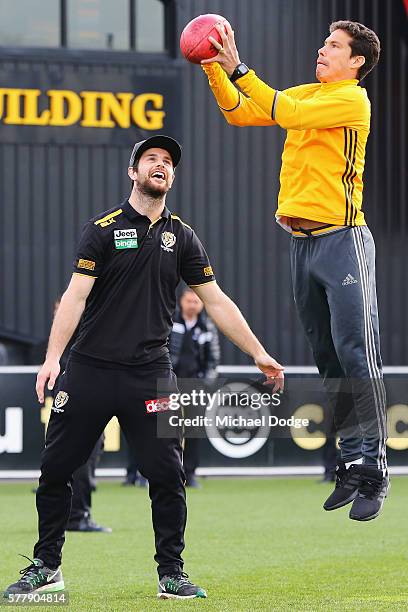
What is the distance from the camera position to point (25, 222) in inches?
770

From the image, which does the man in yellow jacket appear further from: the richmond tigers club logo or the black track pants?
the black track pants

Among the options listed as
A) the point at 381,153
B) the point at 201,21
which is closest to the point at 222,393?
the point at 201,21

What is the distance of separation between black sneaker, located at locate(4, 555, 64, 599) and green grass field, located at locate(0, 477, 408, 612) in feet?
0.55

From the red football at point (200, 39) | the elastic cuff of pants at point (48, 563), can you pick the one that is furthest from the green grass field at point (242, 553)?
the red football at point (200, 39)

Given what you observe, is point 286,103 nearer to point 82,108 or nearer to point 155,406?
point 155,406

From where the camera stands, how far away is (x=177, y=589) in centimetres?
751

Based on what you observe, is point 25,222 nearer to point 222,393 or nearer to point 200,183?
point 200,183

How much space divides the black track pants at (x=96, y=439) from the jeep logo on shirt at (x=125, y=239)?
2.28 ft

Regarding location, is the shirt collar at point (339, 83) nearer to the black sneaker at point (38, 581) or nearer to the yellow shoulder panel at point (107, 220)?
the yellow shoulder panel at point (107, 220)

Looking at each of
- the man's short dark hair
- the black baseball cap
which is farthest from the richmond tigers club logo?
the man's short dark hair

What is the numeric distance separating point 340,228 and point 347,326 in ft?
1.73

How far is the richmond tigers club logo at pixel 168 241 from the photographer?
755cm

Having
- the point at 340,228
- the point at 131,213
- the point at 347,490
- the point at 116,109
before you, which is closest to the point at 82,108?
the point at 116,109

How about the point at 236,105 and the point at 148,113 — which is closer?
the point at 236,105
